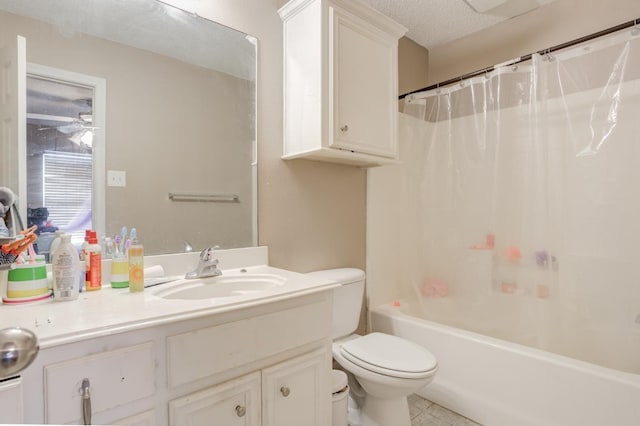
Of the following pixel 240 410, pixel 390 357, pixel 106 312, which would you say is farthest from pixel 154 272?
pixel 390 357

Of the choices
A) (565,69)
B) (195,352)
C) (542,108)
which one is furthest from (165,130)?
(565,69)

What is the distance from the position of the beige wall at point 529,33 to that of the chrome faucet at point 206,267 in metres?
2.21

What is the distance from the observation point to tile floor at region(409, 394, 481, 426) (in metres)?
1.66

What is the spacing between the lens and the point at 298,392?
109 cm

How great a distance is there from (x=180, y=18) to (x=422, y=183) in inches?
66.9

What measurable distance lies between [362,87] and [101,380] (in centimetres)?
151

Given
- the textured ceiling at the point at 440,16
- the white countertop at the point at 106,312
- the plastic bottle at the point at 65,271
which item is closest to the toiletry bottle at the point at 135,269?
the white countertop at the point at 106,312

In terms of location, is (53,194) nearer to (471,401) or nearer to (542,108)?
(471,401)

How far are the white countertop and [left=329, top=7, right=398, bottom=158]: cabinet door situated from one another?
0.84m

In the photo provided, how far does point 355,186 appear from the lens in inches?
80.9

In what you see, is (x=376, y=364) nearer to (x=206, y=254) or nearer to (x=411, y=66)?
(x=206, y=254)

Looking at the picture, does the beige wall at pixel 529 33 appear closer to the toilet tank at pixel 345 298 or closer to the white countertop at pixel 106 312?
the toilet tank at pixel 345 298

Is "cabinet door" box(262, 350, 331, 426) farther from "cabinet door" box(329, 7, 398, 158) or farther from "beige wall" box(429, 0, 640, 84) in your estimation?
"beige wall" box(429, 0, 640, 84)

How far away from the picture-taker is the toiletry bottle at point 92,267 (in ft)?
3.54
